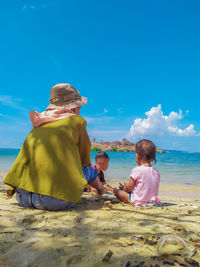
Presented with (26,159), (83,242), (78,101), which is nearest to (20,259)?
(83,242)

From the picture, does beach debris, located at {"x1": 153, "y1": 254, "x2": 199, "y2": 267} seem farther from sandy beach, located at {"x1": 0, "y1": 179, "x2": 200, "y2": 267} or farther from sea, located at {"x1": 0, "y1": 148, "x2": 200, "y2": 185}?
sea, located at {"x1": 0, "y1": 148, "x2": 200, "y2": 185}

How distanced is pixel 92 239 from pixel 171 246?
0.64 meters

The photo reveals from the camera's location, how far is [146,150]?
11.6 feet

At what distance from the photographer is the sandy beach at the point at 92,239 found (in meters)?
1.42

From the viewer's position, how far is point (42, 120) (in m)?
2.84

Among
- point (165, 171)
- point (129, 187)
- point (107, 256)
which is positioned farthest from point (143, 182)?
point (165, 171)

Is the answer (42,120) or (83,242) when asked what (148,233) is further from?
(42,120)

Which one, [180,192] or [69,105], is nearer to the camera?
[69,105]

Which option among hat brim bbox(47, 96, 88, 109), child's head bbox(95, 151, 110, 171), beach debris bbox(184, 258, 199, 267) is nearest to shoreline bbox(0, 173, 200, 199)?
child's head bbox(95, 151, 110, 171)

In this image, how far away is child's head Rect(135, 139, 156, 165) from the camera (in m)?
3.54

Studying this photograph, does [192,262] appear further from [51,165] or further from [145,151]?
[145,151]

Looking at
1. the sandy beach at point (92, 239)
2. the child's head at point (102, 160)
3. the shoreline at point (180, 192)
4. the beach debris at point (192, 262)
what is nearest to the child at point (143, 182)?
the sandy beach at point (92, 239)

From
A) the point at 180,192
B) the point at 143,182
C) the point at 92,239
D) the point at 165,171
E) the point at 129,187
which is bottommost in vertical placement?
the point at 180,192

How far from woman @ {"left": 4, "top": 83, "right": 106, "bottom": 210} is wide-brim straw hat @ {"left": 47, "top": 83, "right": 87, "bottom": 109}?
18 centimetres
